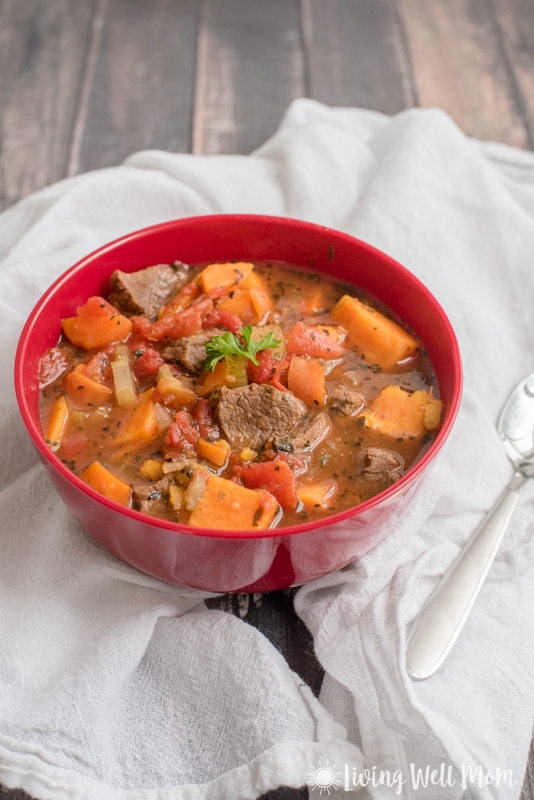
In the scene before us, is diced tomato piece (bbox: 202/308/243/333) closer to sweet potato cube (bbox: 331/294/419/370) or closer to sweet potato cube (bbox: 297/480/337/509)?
sweet potato cube (bbox: 331/294/419/370)

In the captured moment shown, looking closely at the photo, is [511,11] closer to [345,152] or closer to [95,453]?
[345,152]

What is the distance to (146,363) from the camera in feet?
11.7

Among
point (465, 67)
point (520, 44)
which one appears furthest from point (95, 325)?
point (520, 44)

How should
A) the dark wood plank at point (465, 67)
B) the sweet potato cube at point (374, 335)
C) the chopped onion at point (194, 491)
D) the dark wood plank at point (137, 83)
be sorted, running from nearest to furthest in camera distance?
the chopped onion at point (194, 491)
the sweet potato cube at point (374, 335)
the dark wood plank at point (137, 83)
the dark wood plank at point (465, 67)

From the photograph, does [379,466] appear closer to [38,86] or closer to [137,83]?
[137,83]

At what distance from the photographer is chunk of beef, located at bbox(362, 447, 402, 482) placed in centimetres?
322

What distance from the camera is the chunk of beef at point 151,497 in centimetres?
310

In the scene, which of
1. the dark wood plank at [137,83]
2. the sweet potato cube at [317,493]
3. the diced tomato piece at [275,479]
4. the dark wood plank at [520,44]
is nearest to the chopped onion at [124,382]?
the diced tomato piece at [275,479]

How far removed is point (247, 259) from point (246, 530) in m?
1.70

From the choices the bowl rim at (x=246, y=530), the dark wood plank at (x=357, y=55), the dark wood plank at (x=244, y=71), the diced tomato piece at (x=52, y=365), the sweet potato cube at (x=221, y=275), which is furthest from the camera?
the dark wood plank at (x=357, y=55)

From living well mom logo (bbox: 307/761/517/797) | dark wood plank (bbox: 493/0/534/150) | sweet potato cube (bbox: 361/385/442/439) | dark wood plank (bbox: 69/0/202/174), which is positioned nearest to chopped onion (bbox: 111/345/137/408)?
sweet potato cube (bbox: 361/385/442/439)

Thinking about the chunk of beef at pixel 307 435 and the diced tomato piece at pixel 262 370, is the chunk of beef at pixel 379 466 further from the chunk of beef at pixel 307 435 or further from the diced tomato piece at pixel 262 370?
the diced tomato piece at pixel 262 370

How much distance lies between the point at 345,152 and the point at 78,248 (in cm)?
159

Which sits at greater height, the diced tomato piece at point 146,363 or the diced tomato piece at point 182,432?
the diced tomato piece at point 146,363
